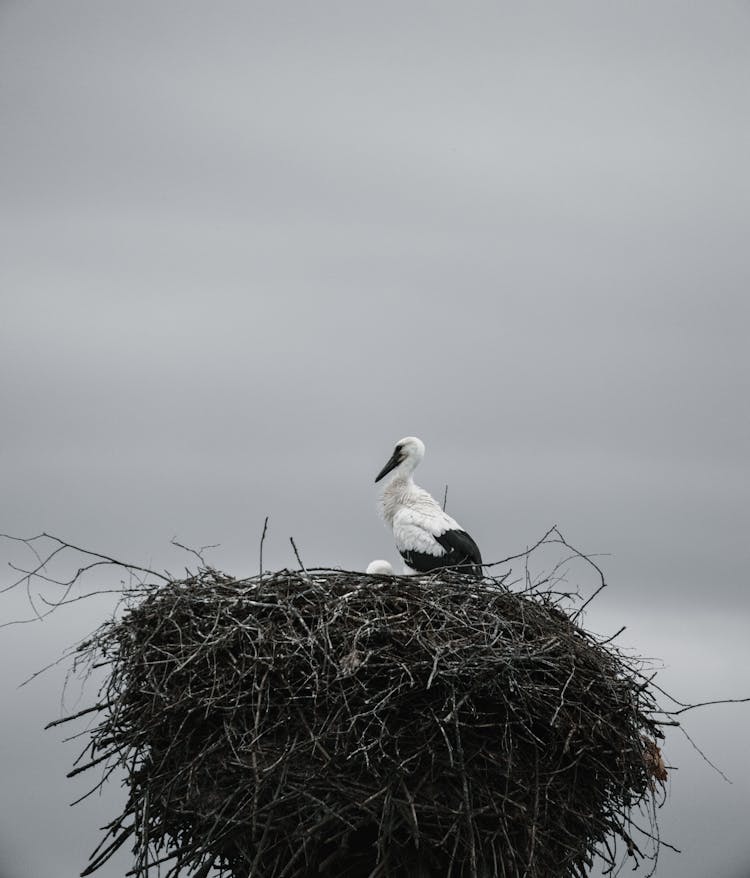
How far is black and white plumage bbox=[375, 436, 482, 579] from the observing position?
7.95 metres

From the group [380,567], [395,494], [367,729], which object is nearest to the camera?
[367,729]

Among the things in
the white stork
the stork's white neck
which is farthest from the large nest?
the stork's white neck

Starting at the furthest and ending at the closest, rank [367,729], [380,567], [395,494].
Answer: [395,494]
[380,567]
[367,729]

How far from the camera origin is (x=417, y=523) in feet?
26.9

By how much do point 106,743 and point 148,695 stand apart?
0.35 m

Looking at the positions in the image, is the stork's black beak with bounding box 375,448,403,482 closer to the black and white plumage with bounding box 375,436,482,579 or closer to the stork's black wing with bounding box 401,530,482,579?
the black and white plumage with bounding box 375,436,482,579

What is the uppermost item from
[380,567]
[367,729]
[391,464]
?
[391,464]

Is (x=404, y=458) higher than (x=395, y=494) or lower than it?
higher

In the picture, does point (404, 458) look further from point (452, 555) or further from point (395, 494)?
point (452, 555)

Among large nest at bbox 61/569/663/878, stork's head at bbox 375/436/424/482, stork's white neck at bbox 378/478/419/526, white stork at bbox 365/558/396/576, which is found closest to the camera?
large nest at bbox 61/569/663/878

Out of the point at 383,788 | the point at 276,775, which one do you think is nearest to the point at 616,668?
the point at 383,788

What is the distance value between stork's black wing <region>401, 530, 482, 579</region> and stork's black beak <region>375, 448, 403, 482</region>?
0.95 meters

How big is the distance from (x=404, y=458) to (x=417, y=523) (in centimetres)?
78

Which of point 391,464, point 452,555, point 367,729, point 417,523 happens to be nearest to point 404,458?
point 391,464
